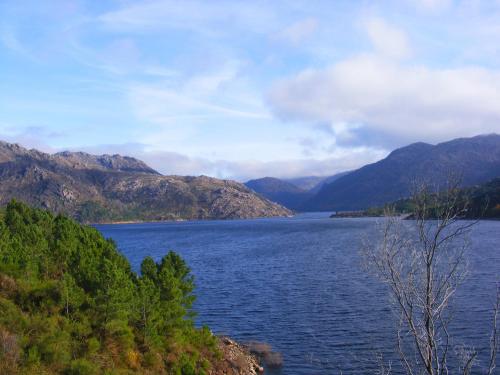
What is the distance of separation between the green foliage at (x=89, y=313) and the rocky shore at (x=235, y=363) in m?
1.38


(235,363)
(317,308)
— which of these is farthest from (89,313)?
(317,308)

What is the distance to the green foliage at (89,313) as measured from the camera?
98.4 ft

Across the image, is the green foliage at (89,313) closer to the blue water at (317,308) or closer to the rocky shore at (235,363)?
the rocky shore at (235,363)

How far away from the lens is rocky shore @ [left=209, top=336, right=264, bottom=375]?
143 ft

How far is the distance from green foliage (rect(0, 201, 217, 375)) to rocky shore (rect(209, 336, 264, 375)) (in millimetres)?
1384

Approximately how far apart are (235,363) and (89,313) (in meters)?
16.2

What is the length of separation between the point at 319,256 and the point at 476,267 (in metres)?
42.7

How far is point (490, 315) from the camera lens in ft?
182

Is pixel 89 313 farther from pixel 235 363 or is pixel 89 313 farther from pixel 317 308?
pixel 317 308

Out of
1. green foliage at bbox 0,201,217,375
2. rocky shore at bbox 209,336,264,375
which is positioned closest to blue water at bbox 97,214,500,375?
rocky shore at bbox 209,336,264,375

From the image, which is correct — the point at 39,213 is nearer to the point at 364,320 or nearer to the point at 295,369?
the point at 295,369

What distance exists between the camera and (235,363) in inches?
1772

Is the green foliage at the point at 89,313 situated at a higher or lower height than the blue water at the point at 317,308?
higher

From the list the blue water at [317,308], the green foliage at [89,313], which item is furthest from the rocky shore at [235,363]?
the blue water at [317,308]
